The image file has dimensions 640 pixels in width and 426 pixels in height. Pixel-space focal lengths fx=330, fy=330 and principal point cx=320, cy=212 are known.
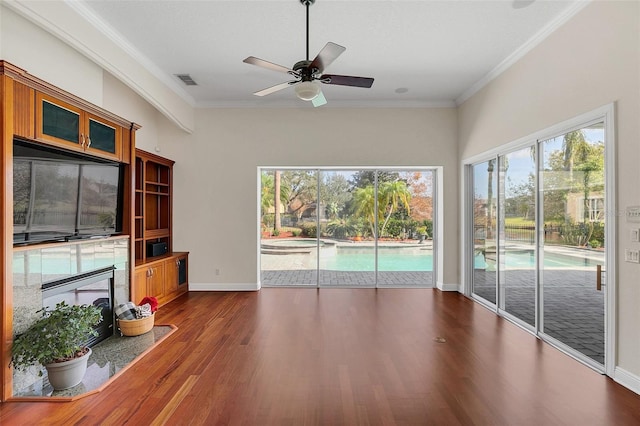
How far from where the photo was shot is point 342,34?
376 centimetres

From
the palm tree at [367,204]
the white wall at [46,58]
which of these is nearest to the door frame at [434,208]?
the palm tree at [367,204]

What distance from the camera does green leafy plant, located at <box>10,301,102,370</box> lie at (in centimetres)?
252

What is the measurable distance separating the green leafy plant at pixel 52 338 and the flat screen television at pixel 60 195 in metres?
0.68

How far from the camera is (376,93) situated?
5.64 meters

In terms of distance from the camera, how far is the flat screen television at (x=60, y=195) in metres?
2.70

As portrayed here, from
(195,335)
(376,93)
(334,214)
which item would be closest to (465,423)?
(195,335)

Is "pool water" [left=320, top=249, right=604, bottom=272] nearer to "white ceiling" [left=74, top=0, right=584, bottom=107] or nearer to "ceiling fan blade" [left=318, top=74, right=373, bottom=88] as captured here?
"white ceiling" [left=74, top=0, right=584, bottom=107]

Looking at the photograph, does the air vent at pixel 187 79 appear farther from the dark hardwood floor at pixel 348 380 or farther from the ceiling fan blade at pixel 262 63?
the dark hardwood floor at pixel 348 380

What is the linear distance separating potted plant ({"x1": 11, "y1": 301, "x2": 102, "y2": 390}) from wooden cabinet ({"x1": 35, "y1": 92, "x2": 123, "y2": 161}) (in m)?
1.50

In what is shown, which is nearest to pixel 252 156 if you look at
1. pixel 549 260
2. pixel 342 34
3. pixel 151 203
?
pixel 151 203

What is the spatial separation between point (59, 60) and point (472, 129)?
5.67m

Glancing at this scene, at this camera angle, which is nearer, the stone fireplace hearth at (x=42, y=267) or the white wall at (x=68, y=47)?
the stone fireplace hearth at (x=42, y=267)

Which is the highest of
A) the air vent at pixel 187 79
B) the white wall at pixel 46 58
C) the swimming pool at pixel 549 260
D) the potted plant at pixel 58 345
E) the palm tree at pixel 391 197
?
the air vent at pixel 187 79

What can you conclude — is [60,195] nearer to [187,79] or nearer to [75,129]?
[75,129]
